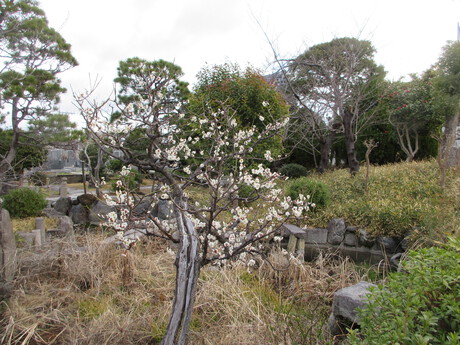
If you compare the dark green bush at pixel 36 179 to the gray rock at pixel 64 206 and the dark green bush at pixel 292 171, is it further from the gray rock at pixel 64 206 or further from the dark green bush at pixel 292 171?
the dark green bush at pixel 292 171

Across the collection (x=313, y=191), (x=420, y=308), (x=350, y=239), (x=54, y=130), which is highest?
(x=54, y=130)

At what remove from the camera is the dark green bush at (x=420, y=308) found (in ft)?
3.77

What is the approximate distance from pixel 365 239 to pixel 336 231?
17.9 inches

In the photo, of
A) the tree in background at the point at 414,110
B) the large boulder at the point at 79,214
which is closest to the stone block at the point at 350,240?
the large boulder at the point at 79,214

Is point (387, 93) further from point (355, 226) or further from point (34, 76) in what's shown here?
point (34, 76)

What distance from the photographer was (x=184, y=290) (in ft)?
5.98

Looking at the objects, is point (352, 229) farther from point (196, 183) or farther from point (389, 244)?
point (196, 183)

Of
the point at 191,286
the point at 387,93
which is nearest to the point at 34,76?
the point at 191,286

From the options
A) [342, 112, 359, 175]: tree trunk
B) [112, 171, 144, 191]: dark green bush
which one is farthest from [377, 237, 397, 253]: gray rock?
[112, 171, 144, 191]: dark green bush

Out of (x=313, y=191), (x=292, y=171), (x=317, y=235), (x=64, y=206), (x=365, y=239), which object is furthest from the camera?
(x=292, y=171)

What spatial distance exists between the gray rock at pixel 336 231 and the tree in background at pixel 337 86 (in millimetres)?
3183

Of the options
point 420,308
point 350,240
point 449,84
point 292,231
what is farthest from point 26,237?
point 449,84

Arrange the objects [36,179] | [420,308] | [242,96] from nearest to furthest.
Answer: [420,308], [242,96], [36,179]

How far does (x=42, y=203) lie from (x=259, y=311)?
6435mm
